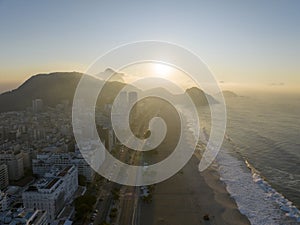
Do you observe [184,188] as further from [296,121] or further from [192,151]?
[296,121]

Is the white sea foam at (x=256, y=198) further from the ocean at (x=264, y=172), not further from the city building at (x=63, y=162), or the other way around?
the city building at (x=63, y=162)

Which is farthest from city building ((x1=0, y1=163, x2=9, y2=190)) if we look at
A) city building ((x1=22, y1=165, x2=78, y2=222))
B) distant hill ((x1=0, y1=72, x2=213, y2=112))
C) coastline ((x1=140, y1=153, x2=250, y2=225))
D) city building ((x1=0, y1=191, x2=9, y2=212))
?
distant hill ((x1=0, y1=72, x2=213, y2=112))

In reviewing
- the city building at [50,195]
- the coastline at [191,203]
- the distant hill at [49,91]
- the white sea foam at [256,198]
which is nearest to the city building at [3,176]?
the city building at [50,195]

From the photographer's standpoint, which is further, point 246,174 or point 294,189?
point 246,174

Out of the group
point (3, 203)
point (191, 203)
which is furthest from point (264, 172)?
point (3, 203)

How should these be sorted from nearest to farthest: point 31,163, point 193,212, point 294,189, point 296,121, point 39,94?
point 193,212 → point 294,189 → point 31,163 → point 296,121 → point 39,94

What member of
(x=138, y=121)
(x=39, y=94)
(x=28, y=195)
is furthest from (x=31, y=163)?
(x=39, y=94)

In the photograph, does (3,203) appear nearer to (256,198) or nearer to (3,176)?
(3,176)
